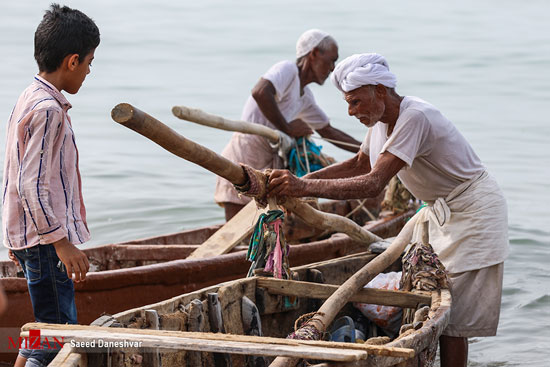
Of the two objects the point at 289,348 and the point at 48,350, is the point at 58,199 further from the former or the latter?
the point at 289,348

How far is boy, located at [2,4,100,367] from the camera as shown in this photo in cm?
329

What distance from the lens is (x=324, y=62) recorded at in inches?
251

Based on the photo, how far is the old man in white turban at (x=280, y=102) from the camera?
249 inches

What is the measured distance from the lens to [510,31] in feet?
83.1

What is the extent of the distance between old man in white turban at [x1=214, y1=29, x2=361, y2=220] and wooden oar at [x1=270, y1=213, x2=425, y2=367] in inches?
72.0


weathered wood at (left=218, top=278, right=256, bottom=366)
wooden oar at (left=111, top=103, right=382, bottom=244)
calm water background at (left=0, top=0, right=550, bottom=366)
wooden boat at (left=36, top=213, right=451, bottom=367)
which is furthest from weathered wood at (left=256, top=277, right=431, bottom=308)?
calm water background at (left=0, top=0, right=550, bottom=366)

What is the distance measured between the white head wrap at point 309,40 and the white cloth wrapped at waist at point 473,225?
2.28m

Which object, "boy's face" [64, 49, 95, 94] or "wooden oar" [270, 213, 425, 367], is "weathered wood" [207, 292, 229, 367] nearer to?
"wooden oar" [270, 213, 425, 367]

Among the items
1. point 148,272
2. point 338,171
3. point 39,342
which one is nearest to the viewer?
point 39,342

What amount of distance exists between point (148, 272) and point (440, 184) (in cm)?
167

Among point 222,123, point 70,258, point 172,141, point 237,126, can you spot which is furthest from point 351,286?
point 237,126

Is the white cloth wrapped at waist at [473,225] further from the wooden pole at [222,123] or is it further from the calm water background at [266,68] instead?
the calm water background at [266,68]

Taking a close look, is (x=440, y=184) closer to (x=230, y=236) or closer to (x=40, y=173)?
(x=230, y=236)

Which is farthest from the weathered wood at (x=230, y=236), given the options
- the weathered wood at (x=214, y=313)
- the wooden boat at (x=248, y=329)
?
the weathered wood at (x=214, y=313)
